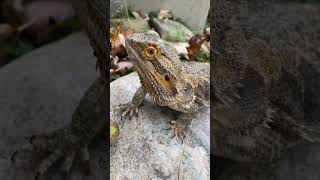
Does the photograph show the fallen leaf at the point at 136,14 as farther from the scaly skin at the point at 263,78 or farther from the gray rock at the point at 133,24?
the scaly skin at the point at 263,78

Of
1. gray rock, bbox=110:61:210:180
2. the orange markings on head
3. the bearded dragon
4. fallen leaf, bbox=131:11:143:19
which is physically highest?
fallen leaf, bbox=131:11:143:19

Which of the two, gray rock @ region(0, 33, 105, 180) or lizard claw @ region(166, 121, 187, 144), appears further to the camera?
lizard claw @ region(166, 121, 187, 144)

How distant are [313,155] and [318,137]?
39mm

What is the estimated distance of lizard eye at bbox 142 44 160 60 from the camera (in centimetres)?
86

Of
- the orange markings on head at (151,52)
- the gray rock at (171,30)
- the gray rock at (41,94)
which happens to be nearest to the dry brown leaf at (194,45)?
the gray rock at (171,30)

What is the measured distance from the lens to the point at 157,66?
885 millimetres

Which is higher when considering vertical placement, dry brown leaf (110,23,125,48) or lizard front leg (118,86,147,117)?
dry brown leaf (110,23,125,48)

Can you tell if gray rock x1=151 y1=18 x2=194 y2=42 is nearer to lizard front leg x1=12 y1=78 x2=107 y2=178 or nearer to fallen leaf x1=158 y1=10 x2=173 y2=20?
fallen leaf x1=158 y1=10 x2=173 y2=20

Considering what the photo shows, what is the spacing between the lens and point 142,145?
93 centimetres

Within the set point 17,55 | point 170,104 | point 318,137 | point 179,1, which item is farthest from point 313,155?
point 17,55

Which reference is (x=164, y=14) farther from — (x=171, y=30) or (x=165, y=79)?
(x=165, y=79)

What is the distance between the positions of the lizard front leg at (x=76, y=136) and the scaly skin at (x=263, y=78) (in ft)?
0.72

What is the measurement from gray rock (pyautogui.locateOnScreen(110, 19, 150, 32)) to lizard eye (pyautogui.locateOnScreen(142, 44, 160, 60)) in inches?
2.4

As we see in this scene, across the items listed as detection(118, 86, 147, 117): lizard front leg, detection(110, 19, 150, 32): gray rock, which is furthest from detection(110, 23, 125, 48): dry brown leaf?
detection(118, 86, 147, 117): lizard front leg
